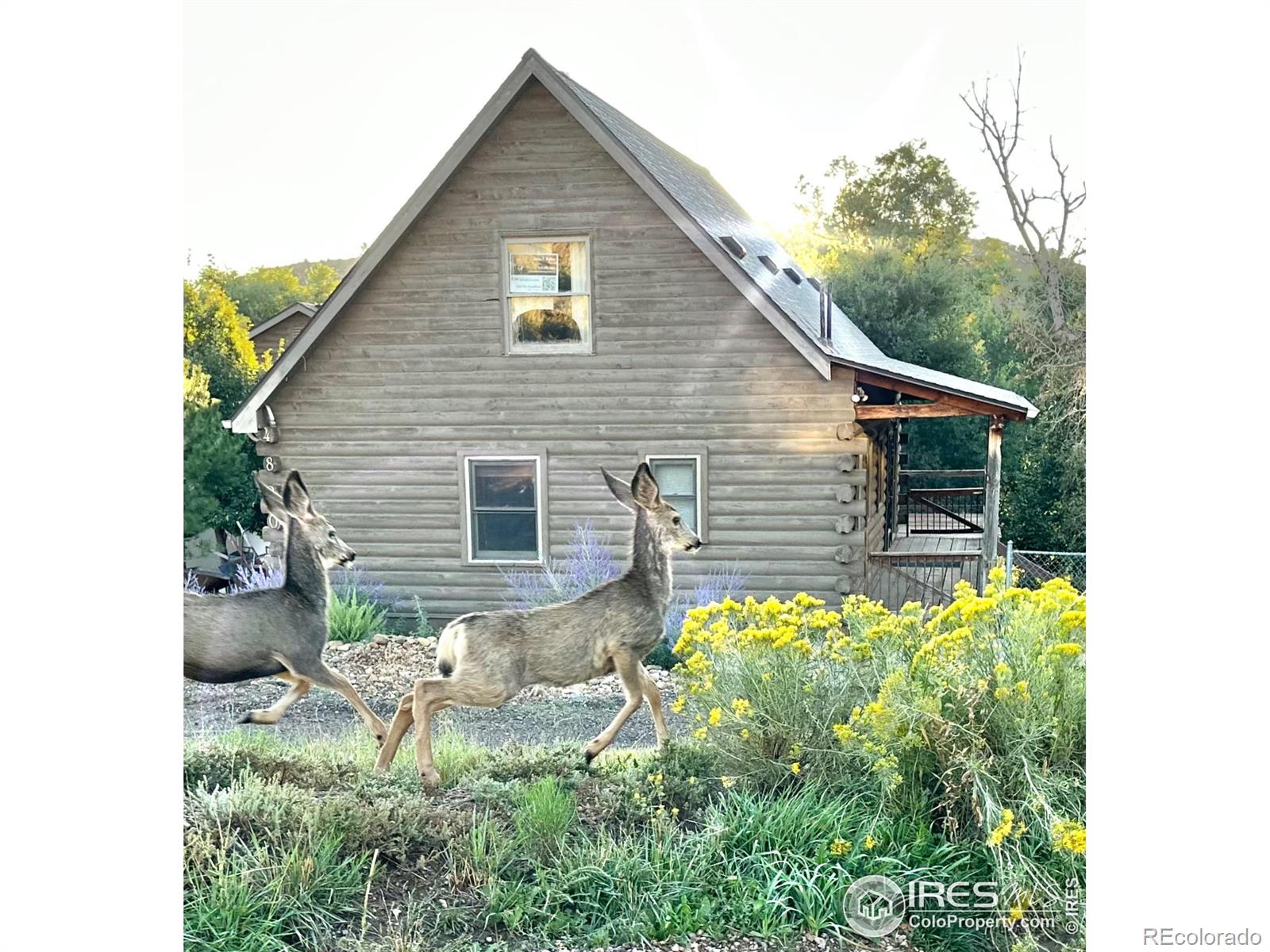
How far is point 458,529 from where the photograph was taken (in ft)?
15.6

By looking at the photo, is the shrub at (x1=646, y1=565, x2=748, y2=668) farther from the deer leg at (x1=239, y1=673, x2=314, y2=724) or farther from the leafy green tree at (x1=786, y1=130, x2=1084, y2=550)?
the deer leg at (x1=239, y1=673, x2=314, y2=724)

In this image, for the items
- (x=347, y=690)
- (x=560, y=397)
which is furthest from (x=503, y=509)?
(x=347, y=690)

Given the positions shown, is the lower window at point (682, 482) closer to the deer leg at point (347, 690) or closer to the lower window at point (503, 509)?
the lower window at point (503, 509)

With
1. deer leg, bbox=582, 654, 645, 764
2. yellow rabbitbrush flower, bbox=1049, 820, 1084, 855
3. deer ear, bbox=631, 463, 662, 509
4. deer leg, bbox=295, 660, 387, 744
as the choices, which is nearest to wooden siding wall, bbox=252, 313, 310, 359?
deer leg, bbox=295, 660, 387, 744

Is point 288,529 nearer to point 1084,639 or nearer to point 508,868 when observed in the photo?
point 508,868

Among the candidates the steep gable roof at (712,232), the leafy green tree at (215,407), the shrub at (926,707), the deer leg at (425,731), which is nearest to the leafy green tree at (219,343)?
the leafy green tree at (215,407)

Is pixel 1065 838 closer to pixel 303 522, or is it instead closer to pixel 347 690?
pixel 347 690

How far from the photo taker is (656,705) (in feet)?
15.3

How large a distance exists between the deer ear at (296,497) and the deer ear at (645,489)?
1.36m

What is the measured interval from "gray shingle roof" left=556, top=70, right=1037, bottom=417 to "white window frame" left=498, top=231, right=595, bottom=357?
1.38 feet
